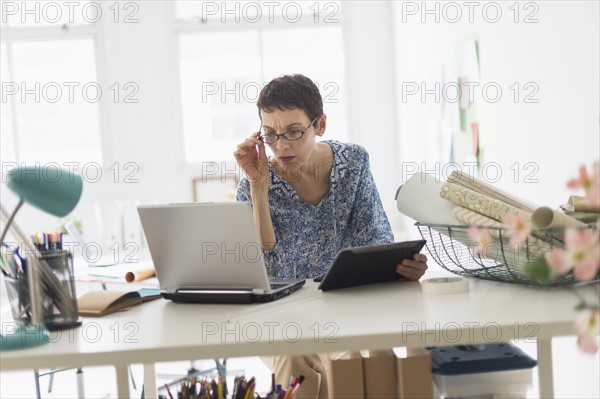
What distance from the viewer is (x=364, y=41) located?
649cm

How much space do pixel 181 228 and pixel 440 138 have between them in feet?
10.9

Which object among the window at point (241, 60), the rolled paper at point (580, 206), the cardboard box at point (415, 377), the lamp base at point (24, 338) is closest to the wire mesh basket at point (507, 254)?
the rolled paper at point (580, 206)

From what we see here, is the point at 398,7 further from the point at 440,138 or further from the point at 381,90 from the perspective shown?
the point at 440,138

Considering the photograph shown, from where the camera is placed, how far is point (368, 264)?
1.69 metres

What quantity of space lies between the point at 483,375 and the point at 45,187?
34.1 inches

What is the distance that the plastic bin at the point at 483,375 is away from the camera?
137cm

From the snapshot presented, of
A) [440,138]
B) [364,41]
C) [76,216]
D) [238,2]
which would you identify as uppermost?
[238,2]

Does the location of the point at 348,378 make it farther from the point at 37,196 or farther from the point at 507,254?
the point at 37,196

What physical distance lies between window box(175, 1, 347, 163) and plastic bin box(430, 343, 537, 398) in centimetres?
523

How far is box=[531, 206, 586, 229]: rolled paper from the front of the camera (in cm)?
146

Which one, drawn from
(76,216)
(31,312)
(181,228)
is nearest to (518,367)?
(181,228)

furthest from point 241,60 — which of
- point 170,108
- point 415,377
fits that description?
point 415,377

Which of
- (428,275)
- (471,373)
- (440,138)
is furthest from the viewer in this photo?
(440,138)

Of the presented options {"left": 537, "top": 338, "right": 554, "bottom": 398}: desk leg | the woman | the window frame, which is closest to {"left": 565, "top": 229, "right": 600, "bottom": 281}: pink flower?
{"left": 537, "top": 338, "right": 554, "bottom": 398}: desk leg
